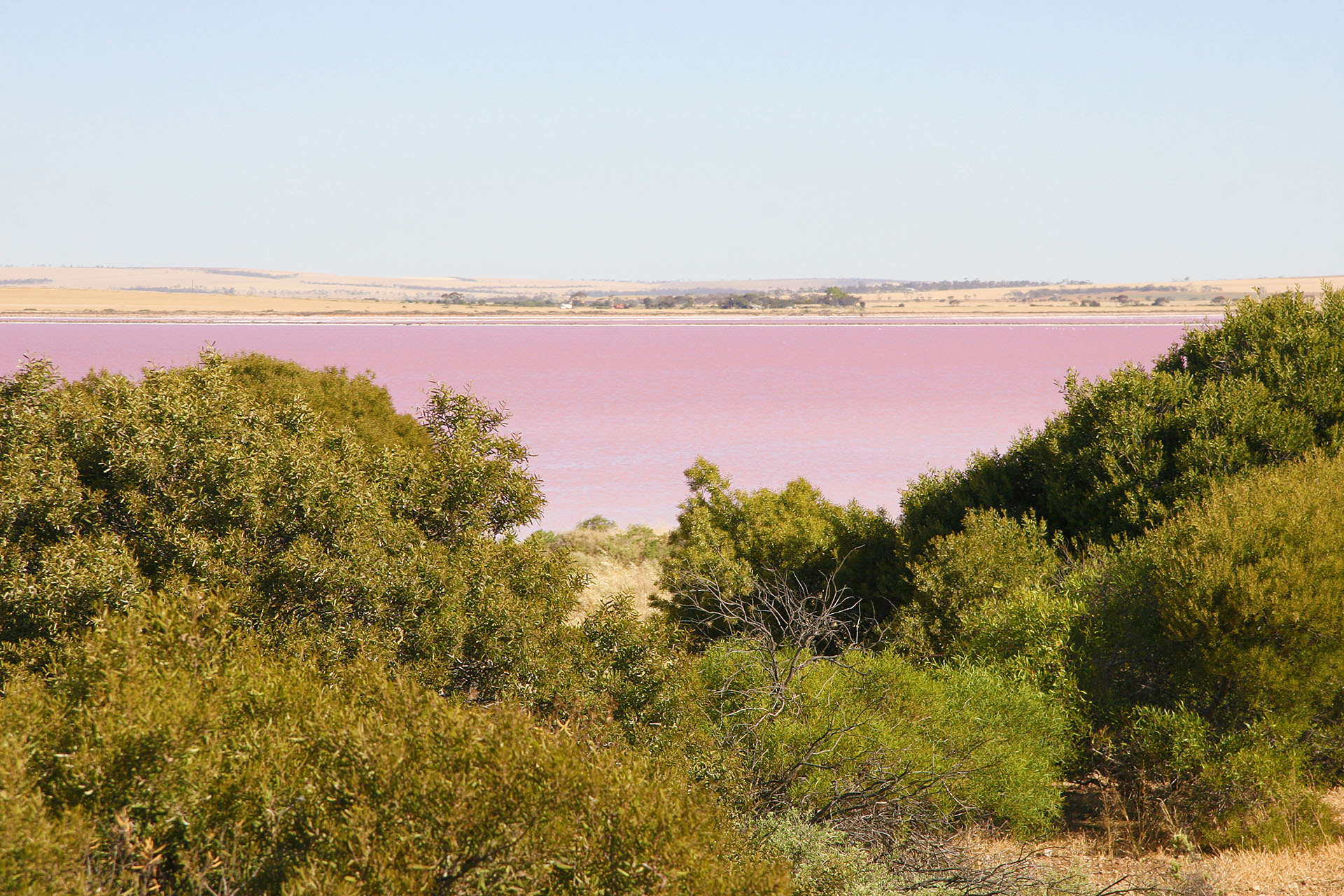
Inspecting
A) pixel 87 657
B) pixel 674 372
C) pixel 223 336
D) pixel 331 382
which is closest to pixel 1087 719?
pixel 87 657

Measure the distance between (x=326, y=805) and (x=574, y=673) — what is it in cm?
443

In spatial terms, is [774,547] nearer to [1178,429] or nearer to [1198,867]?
[1178,429]

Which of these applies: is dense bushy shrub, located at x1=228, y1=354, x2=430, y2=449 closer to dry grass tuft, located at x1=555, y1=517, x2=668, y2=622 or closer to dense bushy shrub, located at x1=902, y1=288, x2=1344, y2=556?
dry grass tuft, located at x1=555, y1=517, x2=668, y2=622

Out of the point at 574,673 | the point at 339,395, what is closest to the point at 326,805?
the point at 574,673

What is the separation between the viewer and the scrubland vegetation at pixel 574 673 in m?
6.03

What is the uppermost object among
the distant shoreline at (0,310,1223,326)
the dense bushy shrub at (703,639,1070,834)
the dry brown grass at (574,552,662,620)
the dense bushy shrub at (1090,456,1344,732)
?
the distant shoreline at (0,310,1223,326)

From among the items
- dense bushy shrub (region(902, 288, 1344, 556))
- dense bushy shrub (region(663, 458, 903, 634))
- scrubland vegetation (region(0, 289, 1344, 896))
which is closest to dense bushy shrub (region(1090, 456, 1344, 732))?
scrubland vegetation (region(0, 289, 1344, 896))

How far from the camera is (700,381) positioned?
253 ft

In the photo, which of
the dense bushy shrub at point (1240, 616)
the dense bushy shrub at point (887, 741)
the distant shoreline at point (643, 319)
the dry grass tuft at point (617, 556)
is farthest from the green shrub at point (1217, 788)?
the distant shoreline at point (643, 319)

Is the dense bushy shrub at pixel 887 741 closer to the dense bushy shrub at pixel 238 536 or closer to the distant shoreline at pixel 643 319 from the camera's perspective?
the dense bushy shrub at pixel 238 536

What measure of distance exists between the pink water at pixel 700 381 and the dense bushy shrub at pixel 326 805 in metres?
17.9

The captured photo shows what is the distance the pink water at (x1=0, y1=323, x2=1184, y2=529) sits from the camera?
44.2 meters

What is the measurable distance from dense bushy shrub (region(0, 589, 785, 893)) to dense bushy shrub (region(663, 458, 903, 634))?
45.8ft

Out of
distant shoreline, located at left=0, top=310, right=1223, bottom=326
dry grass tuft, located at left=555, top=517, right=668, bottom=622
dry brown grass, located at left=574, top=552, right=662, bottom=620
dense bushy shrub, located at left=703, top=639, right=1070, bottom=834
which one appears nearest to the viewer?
dense bushy shrub, located at left=703, top=639, right=1070, bottom=834
